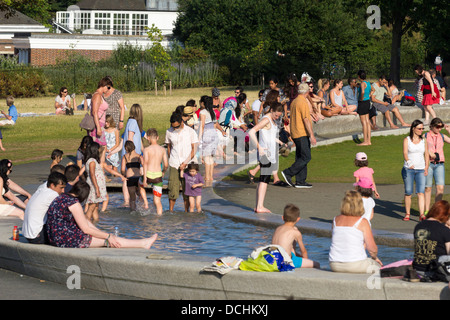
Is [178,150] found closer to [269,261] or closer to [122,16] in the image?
[269,261]

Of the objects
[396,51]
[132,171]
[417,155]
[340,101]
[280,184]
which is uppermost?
[396,51]

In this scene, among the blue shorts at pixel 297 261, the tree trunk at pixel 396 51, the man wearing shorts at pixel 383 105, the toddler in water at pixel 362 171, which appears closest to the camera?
the blue shorts at pixel 297 261

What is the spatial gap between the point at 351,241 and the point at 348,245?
6 cm

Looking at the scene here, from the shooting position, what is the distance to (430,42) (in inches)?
1756

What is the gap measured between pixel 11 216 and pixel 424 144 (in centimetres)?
662

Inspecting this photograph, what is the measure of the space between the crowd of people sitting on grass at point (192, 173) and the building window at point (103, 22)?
7934 centimetres

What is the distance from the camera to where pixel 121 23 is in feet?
327

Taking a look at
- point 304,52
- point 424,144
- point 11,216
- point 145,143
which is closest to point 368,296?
point 424,144

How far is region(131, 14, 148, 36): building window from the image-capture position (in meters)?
98.4

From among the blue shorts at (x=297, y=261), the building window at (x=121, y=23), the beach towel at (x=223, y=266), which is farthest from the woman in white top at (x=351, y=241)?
the building window at (x=121, y=23)

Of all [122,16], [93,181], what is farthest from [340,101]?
[122,16]

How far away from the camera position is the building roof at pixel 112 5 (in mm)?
99188

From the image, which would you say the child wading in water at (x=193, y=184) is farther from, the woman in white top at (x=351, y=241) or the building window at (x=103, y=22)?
the building window at (x=103, y=22)
